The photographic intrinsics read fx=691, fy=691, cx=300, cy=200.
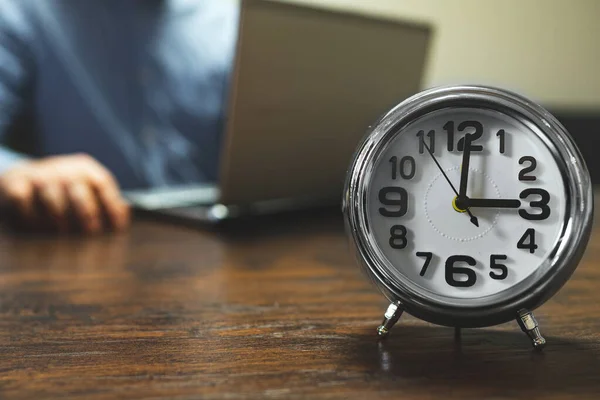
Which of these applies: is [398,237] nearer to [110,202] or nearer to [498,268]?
[498,268]

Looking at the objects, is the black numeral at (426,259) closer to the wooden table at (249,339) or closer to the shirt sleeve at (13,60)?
the wooden table at (249,339)

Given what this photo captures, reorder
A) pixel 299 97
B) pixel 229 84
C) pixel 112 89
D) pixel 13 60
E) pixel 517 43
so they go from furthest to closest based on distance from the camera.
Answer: pixel 517 43, pixel 112 89, pixel 13 60, pixel 299 97, pixel 229 84

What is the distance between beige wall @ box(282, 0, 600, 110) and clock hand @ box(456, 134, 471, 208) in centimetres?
250

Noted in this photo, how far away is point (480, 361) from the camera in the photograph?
2.15ft

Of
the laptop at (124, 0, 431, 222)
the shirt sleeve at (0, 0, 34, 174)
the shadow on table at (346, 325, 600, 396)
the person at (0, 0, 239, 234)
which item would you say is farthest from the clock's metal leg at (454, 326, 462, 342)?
the shirt sleeve at (0, 0, 34, 174)

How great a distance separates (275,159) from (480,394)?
903 mm

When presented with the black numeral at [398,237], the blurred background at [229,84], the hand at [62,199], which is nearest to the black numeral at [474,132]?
the black numeral at [398,237]

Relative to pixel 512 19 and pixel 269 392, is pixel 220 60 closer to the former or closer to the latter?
pixel 512 19

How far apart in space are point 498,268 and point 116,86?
2.10m

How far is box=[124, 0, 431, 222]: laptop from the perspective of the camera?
4.17 ft

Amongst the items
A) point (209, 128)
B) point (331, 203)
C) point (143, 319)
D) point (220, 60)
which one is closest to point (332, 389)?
point (143, 319)

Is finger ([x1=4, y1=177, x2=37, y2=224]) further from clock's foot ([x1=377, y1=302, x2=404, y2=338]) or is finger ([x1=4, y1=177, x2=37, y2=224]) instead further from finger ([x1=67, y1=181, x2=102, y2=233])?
clock's foot ([x1=377, y1=302, x2=404, y2=338])

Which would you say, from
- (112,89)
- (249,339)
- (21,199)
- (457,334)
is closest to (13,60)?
(112,89)

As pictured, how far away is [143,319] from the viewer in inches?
31.4
